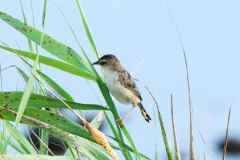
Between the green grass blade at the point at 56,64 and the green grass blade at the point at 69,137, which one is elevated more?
the green grass blade at the point at 56,64

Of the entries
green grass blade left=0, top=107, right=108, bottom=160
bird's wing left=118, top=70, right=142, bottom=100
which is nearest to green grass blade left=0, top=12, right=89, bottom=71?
green grass blade left=0, top=107, right=108, bottom=160

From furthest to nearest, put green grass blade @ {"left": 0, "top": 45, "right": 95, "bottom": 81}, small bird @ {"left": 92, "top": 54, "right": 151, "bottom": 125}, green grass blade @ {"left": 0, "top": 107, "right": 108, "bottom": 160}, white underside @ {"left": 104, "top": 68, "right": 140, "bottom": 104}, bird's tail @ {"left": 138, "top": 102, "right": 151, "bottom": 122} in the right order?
bird's tail @ {"left": 138, "top": 102, "right": 151, "bottom": 122}
small bird @ {"left": 92, "top": 54, "right": 151, "bottom": 125}
white underside @ {"left": 104, "top": 68, "right": 140, "bottom": 104}
green grass blade @ {"left": 0, "top": 45, "right": 95, "bottom": 81}
green grass blade @ {"left": 0, "top": 107, "right": 108, "bottom": 160}

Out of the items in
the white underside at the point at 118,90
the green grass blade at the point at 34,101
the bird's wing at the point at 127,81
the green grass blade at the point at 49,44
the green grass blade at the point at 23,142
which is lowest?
the green grass blade at the point at 23,142

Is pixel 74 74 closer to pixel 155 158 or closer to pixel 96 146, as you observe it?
pixel 96 146

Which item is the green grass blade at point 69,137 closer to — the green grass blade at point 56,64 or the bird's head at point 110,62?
the green grass blade at point 56,64

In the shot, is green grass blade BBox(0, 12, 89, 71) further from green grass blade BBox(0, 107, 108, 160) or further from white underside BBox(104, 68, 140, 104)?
white underside BBox(104, 68, 140, 104)

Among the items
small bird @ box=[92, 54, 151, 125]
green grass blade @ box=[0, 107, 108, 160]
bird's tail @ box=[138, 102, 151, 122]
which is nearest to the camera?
green grass blade @ box=[0, 107, 108, 160]

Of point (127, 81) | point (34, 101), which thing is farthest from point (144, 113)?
point (34, 101)

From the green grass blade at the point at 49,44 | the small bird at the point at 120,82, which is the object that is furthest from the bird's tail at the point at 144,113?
the green grass blade at the point at 49,44
